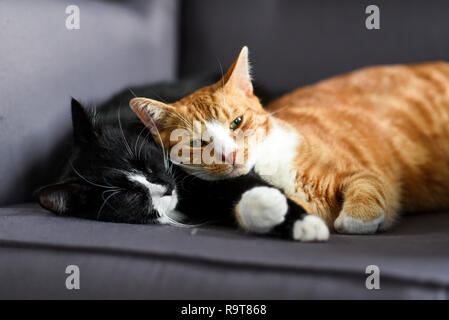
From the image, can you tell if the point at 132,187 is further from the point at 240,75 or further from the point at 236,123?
the point at 240,75

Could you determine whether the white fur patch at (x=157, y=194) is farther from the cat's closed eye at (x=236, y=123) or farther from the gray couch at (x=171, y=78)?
the cat's closed eye at (x=236, y=123)

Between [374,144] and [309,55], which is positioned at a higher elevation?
[309,55]

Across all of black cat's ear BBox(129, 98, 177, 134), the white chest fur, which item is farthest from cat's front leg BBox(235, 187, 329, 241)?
black cat's ear BBox(129, 98, 177, 134)

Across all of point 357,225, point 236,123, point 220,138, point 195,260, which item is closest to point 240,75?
point 236,123

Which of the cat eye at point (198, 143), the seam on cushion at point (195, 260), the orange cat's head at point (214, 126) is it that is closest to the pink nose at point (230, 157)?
the orange cat's head at point (214, 126)

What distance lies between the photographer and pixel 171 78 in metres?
2.40

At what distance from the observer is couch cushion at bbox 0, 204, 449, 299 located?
90cm

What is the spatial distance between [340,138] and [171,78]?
1106 mm

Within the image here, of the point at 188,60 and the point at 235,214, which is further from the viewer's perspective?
the point at 188,60

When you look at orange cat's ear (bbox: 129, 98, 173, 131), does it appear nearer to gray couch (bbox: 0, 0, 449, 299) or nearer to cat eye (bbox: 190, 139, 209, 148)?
cat eye (bbox: 190, 139, 209, 148)

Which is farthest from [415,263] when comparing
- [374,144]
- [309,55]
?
[309,55]
